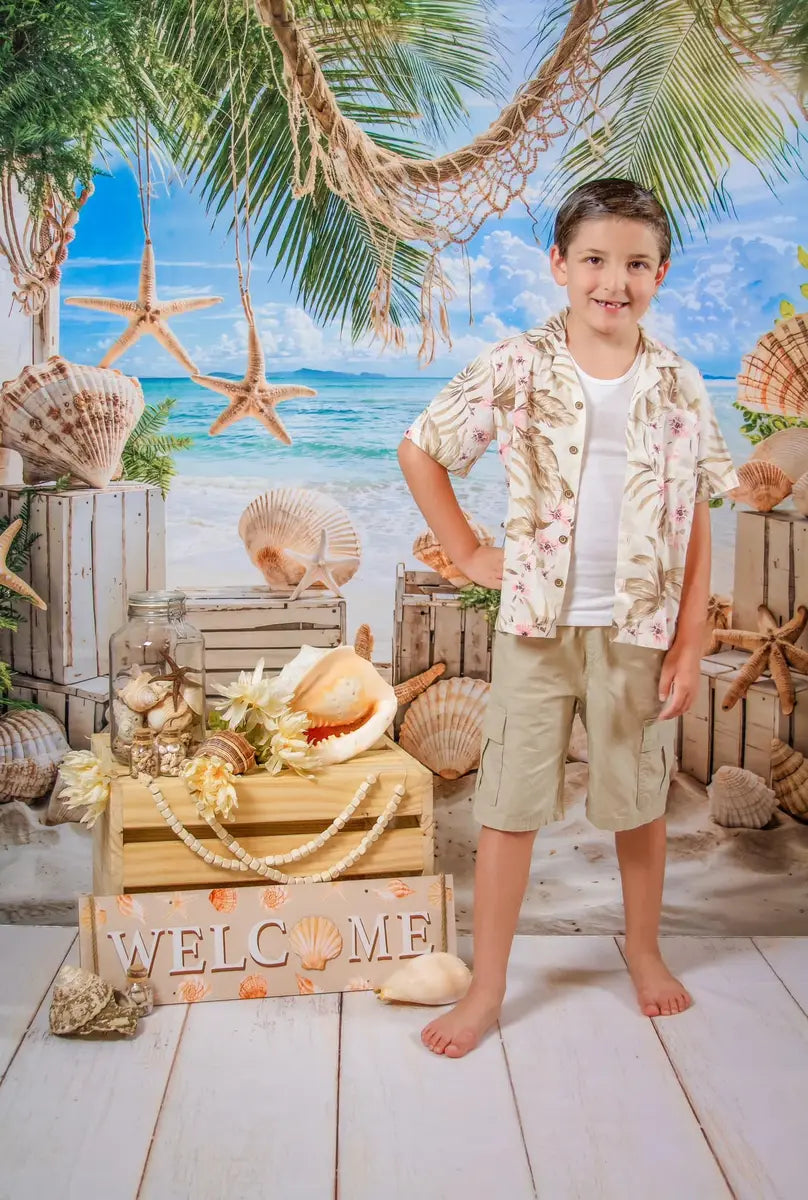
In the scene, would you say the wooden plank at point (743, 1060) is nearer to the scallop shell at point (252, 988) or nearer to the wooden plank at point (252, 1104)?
the wooden plank at point (252, 1104)

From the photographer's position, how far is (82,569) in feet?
9.37

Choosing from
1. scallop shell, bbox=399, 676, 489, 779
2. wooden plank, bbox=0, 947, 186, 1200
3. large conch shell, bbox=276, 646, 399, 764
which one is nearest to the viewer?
wooden plank, bbox=0, 947, 186, 1200

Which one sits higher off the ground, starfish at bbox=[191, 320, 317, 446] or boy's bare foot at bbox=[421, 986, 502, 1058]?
starfish at bbox=[191, 320, 317, 446]

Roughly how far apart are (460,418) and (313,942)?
3.35 ft

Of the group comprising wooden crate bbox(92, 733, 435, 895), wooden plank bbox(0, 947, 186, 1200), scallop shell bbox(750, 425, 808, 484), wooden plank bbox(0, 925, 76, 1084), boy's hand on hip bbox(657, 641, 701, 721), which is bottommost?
wooden plank bbox(0, 947, 186, 1200)

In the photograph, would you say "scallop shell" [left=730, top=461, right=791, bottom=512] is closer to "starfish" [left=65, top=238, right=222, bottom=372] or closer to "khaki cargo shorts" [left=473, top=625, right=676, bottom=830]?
"khaki cargo shorts" [left=473, top=625, right=676, bottom=830]

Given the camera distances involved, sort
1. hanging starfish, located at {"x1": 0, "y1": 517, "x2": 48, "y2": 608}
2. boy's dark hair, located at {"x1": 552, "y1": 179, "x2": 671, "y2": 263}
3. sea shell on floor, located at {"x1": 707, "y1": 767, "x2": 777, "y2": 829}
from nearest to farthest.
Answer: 1. boy's dark hair, located at {"x1": 552, "y1": 179, "x2": 671, "y2": 263}
2. hanging starfish, located at {"x1": 0, "y1": 517, "x2": 48, "y2": 608}
3. sea shell on floor, located at {"x1": 707, "y1": 767, "x2": 777, "y2": 829}

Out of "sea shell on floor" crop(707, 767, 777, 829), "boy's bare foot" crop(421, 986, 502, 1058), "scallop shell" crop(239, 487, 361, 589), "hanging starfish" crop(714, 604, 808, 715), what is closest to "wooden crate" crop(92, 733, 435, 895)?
"boy's bare foot" crop(421, 986, 502, 1058)

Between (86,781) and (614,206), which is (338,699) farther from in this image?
(614,206)

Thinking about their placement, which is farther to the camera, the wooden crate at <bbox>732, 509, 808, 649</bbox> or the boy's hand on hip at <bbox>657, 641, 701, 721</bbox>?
the wooden crate at <bbox>732, 509, 808, 649</bbox>

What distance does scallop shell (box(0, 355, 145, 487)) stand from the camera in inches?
109

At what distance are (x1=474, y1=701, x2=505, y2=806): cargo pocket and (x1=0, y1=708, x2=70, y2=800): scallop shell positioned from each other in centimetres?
138

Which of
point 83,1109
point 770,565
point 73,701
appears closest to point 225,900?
point 83,1109

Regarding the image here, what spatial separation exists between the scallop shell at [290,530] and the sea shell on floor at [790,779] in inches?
50.3
